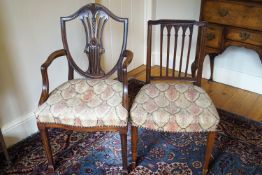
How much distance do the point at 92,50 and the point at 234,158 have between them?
1.23m

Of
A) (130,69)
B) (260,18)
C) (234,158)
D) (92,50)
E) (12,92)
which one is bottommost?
(234,158)

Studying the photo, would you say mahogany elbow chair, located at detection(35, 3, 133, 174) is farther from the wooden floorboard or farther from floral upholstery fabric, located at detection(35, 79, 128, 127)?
the wooden floorboard

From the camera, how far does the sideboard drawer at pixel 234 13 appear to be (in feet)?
6.91

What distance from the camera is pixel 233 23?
7.30 ft

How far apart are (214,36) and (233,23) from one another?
0.20m

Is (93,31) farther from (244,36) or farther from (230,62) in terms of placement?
(230,62)

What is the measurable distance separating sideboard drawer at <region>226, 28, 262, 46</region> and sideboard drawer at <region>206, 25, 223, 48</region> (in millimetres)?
67

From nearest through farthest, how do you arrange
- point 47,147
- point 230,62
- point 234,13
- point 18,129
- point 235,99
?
point 47,147, point 18,129, point 234,13, point 235,99, point 230,62

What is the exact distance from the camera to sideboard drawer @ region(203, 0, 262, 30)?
2.11 m

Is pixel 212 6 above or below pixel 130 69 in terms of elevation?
above

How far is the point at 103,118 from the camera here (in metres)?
1.56

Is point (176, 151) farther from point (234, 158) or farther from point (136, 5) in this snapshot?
point (136, 5)

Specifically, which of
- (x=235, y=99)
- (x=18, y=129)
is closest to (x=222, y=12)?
(x=235, y=99)

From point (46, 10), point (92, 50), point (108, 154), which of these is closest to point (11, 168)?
point (108, 154)
